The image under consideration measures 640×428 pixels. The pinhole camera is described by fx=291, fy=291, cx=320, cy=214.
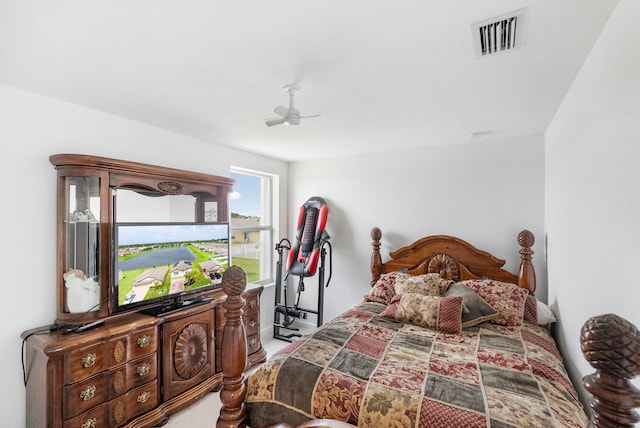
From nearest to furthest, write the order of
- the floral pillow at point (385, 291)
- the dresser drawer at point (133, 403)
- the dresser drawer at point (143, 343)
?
the dresser drawer at point (133, 403) → the dresser drawer at point (143, 343) → the floral pillow at point (385, 291)

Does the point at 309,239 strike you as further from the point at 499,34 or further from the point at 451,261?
the point at 499,34

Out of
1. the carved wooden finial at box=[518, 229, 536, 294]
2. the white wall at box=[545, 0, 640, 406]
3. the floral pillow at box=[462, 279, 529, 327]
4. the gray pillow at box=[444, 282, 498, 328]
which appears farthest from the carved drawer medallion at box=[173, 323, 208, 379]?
the carved wooden finial at box=[518, 229, 536, 294]

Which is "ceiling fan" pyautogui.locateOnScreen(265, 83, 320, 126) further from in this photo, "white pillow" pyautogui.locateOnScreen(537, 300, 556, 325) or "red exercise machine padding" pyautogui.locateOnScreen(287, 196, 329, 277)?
"white pillow" pyautogui.locateOnScreen(537, 300, 556, 325)

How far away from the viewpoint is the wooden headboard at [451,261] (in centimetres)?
274

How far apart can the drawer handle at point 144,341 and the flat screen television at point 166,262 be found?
0.23 m

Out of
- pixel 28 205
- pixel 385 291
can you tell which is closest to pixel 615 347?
pixel 385 291

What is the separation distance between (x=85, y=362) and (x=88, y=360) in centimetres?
2

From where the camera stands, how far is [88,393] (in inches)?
71.8

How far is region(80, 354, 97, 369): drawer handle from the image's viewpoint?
1.81 m

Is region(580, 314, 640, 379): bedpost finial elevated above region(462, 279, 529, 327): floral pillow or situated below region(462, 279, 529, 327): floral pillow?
above

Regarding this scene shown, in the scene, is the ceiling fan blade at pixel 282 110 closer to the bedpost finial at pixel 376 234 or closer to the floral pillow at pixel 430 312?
the floral pillow at pixel 430 312

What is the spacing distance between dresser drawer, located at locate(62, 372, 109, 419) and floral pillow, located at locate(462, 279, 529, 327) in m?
2.86

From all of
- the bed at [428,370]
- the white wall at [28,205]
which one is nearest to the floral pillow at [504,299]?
the bed at [428,370]

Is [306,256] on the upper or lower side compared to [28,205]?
lower
